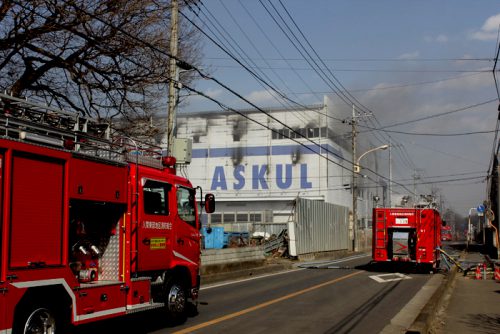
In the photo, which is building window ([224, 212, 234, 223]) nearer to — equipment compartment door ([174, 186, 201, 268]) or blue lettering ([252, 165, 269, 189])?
blue lettering ([252, 165, 269, 189])

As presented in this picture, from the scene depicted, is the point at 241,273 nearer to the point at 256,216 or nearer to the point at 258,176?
the point at 256,216

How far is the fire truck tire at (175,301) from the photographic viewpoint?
9.94 meters

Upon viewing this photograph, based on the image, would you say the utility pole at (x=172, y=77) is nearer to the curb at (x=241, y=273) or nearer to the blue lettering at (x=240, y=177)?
the curb at (x=241, y=273)

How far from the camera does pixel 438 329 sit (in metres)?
9.84

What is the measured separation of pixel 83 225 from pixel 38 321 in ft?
6.28

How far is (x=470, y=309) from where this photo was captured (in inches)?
488

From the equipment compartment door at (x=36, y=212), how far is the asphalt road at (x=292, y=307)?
9.46 ft

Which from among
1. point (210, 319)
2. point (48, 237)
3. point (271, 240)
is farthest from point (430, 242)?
point (48, 237)

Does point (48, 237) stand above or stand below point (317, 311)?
above

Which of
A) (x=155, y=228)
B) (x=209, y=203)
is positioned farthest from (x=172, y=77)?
(x=155, y=228)

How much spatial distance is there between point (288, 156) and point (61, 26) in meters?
50.6

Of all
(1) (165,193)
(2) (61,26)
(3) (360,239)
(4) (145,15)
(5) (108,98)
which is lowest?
(3) (360,239)

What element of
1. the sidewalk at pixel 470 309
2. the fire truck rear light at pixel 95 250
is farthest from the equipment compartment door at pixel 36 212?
the sidewalk at pixel 470 309

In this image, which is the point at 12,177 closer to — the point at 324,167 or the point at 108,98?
the point at 108,98
